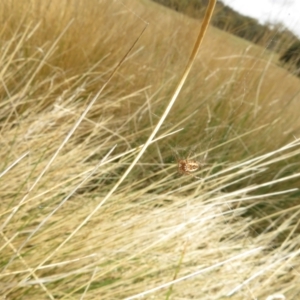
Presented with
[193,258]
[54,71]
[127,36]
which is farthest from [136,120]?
[193,258]

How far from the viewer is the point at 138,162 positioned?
2.58 ft

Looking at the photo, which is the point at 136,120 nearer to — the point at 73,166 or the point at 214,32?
the point at 73,166

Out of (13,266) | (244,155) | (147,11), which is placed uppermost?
(147,11)

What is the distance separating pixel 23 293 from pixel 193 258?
0.74 ft

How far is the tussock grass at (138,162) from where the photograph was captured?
1.56 ft

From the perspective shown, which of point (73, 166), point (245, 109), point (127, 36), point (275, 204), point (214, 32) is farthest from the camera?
point (214, 32)

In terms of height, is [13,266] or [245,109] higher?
[245,109]

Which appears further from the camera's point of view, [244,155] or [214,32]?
[214,32]

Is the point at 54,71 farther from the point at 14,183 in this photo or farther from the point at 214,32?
the point at 214,32

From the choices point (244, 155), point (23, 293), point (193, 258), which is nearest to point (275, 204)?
point (244, 155)

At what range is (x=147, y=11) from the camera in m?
1.40

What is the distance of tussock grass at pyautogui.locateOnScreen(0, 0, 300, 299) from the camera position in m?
0.47

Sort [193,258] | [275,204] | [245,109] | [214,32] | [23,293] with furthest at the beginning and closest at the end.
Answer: [214,32]
[245,109]
[275,204]
[193,258]
[23,293]

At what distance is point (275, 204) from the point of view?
2.95 ft
